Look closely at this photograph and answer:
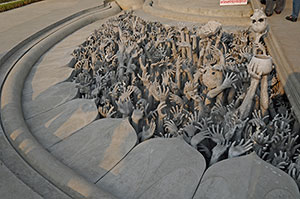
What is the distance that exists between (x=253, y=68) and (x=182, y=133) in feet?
3.73

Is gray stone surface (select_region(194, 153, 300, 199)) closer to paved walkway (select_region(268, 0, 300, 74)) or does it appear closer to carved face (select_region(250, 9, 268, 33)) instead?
paved walkway (select_region(268, 0, 300, 74))

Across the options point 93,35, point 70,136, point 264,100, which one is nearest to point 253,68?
point 264,100

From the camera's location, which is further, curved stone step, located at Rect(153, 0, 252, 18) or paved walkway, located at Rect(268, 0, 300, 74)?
curved stone step, located at Rect(153, 0, 252, 18)

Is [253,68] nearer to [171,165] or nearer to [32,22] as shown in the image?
[171,165]

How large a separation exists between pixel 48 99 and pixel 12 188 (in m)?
1.84

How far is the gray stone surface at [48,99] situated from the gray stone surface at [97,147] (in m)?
0.85

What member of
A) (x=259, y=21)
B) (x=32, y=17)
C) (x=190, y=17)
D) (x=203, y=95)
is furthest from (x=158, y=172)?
(x=32, y=17)

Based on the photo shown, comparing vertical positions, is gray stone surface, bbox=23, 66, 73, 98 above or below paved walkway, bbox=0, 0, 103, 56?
below

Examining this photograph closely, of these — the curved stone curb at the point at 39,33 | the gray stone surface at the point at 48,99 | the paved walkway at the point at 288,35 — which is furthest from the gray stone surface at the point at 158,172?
the curved stone curb at the point at 39,33

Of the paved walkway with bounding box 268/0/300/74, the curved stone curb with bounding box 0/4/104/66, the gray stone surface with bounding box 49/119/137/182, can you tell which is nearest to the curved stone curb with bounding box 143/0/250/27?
the paved walkway with bounding box 268/0/300/74

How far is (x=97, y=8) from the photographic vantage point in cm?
945

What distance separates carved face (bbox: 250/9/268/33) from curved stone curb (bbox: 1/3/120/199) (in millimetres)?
3656

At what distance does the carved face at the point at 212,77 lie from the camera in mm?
3691

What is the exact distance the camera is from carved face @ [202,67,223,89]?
12.1ft
